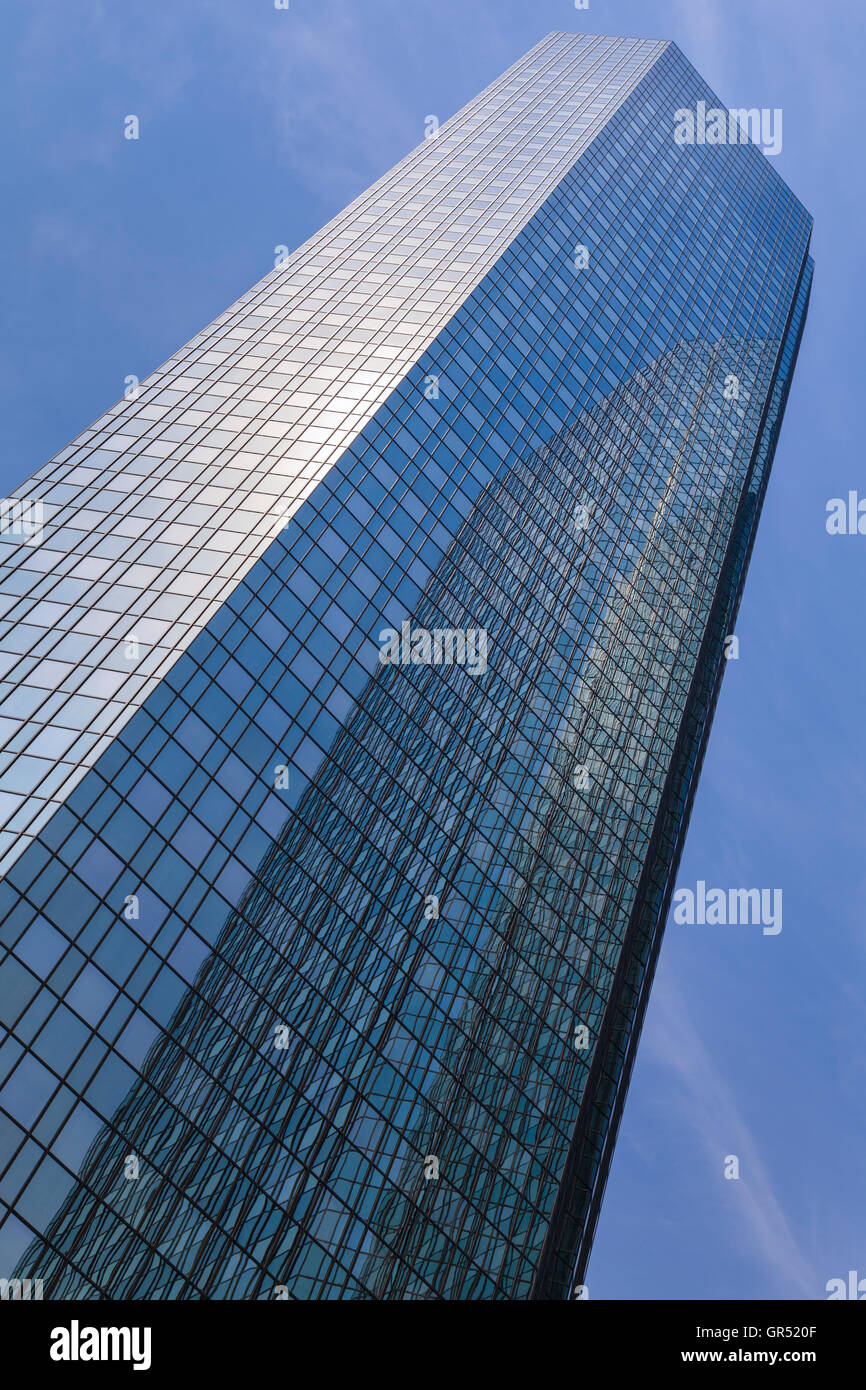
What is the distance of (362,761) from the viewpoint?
200ft

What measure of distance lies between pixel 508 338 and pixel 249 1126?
6262cm

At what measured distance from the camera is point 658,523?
102000mm

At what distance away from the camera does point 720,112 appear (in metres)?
158

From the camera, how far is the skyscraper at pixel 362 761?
42938 mm

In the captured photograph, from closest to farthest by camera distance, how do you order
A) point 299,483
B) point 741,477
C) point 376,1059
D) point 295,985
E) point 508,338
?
point 295,985
point 376,1059
point 299,483
point 508,338
point 741,477

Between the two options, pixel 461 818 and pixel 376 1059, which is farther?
pixel 461 818

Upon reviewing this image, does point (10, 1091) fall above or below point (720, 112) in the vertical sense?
below

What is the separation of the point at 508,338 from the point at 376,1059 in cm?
5603

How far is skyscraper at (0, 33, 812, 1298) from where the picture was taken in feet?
141
